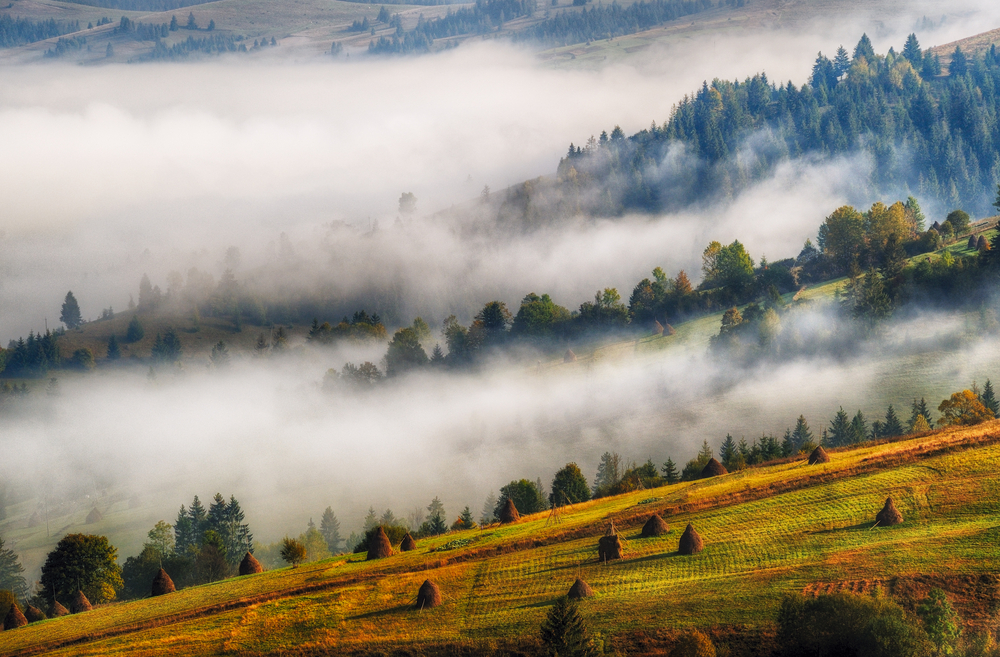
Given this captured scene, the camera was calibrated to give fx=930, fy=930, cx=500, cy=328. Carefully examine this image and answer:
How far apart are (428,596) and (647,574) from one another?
772 inches

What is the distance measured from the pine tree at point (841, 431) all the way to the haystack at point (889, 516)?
77.0 metres

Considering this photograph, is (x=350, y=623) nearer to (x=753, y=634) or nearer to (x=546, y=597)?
(x=546, y=597)

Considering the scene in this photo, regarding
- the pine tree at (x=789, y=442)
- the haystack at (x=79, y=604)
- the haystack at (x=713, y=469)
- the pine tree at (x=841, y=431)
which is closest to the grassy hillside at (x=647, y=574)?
the haystack at (x=79, y=604)

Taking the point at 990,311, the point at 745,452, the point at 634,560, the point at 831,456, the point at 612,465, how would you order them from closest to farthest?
1. the point at 634,560
2. the point at 831,456
3. the point at 745,452
4. the point at 612,465
5. the point at 990,311

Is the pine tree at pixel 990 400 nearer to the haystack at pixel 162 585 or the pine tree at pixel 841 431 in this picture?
the pine tree at pixel 841 431

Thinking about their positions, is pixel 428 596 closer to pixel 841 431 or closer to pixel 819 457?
pixel 819 457

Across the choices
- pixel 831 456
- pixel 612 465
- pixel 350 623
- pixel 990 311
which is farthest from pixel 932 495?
pixel 990 311

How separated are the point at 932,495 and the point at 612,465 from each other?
95.6 m

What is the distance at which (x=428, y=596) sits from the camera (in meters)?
83.4

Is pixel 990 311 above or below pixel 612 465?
above

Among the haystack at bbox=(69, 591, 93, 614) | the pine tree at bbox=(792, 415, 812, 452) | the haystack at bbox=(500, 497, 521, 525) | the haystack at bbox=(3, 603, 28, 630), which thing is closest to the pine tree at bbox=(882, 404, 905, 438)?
the pine tree at bbox=(792, 415, 812, 452)

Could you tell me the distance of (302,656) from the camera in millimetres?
77000

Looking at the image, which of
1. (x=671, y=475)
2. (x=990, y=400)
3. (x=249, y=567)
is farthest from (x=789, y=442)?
(x=249, y=567)

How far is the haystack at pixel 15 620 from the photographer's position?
104 meters
